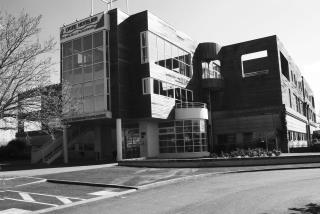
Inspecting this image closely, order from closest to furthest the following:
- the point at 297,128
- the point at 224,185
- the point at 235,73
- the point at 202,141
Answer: the point at 224,185 < the point at 202,141 < the point at 235,73 < the point at 297,128

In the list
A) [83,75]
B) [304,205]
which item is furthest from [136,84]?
[304,205]

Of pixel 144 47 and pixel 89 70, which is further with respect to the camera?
pixel 144 47

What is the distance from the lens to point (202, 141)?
3794 centimetres

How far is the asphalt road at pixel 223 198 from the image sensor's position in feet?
34.5

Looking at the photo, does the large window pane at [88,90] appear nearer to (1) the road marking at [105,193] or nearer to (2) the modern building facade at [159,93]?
(2) the modern building facade at [159,93]

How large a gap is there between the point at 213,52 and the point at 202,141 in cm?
1246

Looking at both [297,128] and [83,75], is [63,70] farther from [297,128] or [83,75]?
[297,128]

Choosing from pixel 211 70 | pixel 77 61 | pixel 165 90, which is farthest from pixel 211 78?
pixel 77 61

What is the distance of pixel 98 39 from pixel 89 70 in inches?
116

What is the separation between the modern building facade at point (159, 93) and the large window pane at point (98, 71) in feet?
0.30

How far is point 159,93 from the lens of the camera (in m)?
35.2

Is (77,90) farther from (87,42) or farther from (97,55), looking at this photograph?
(87,42)

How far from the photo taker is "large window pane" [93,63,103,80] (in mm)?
33281

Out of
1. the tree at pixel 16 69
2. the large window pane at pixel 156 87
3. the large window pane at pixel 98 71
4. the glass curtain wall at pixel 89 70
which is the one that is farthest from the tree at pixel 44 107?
the large window pane at pixel 156 87
